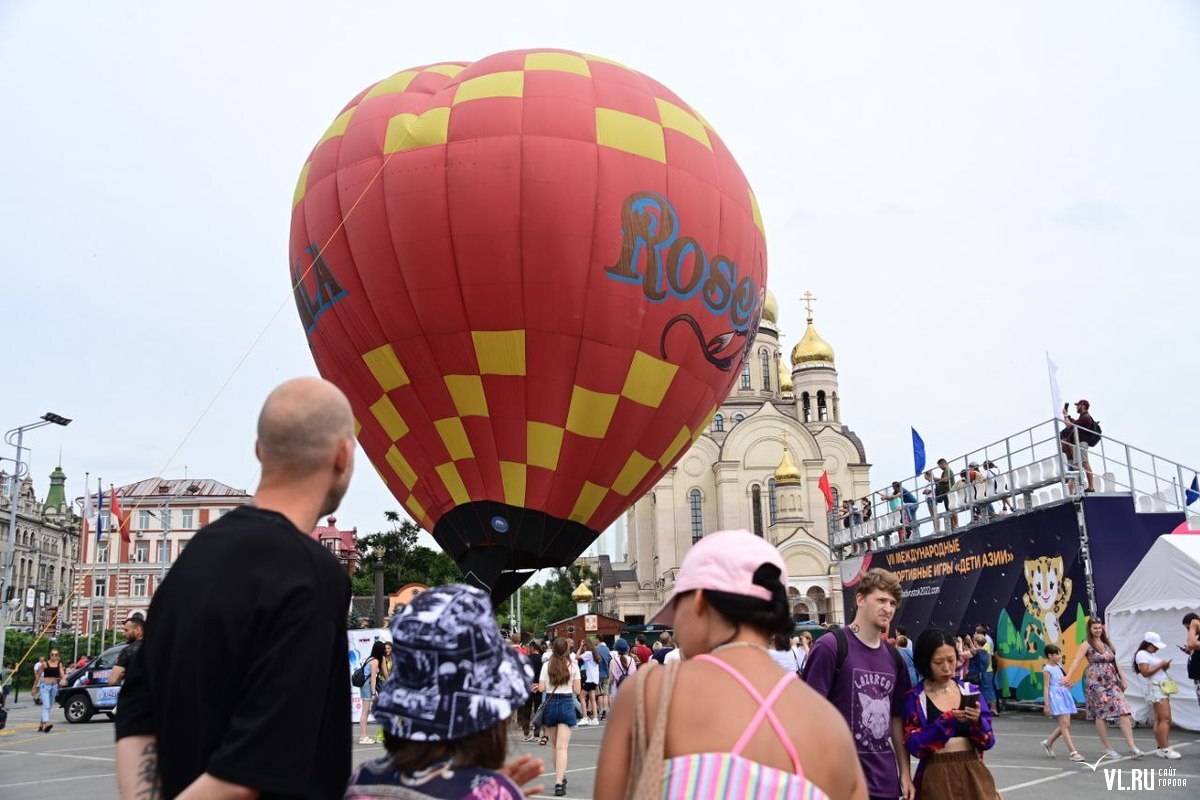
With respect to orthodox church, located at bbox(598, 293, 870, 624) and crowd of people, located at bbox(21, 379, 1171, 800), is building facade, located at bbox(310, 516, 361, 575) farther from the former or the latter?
crowd of people, located at bbox(21, 379, 1171, 800)

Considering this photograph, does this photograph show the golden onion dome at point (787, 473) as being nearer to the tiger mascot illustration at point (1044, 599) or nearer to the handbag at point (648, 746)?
the tiger mascot illustration at point (1044, 599)

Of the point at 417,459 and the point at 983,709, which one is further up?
the point at 417,459

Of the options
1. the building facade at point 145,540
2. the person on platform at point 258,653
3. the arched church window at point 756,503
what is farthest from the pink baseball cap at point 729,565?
the building facade at point 145,540

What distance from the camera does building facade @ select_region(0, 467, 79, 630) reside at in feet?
249

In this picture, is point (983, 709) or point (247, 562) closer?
point (247, 562)

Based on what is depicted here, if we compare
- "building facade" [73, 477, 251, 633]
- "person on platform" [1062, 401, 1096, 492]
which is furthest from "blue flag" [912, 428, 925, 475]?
"building facade" [73, 477, 251, 633]

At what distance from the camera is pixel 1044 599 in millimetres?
16812

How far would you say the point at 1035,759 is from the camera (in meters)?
11.4

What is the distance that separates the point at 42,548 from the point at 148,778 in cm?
9582

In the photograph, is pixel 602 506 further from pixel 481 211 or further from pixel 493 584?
pixel 481 211

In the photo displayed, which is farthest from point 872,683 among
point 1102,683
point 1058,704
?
point 1102,683

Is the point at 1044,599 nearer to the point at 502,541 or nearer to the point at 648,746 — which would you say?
the point at 502,541

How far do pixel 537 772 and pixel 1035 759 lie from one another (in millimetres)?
10830

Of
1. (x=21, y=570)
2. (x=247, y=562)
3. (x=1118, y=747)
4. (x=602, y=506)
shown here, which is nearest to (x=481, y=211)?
(x=602, y=506)
